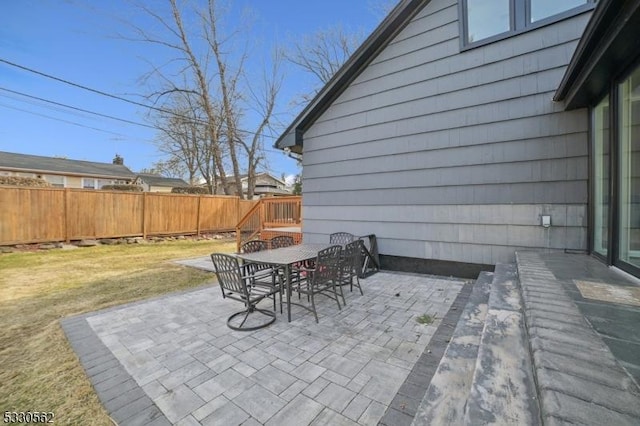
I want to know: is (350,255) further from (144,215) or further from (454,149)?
(144,215)

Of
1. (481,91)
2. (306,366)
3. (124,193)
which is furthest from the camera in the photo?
(124,193)

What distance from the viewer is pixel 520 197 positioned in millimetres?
4145

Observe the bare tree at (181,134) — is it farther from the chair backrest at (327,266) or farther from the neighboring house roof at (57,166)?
the chair backrest at (327,266)

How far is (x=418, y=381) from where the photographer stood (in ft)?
7.03

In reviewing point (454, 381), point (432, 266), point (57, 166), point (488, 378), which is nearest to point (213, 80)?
point (57, 166)

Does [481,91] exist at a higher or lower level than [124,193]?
higher

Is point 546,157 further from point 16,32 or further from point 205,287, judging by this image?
point 16,32

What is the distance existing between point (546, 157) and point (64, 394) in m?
5.77

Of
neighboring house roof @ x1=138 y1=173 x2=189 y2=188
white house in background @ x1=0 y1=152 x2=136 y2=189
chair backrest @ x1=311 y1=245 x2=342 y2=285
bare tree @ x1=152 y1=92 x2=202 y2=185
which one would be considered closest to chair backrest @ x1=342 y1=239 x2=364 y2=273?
chair backrest @ x1=311 y1=245 x2=342 y2=285

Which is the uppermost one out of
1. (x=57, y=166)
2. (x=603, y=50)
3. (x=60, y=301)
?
(x=57, y=166)

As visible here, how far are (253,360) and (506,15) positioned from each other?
564 centimetres

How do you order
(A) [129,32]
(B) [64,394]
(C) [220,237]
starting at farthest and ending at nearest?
1. (C) [220,237]
2. (A) [129,32]
3. (B) [64,394]

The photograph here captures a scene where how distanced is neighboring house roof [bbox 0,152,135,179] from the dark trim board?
22.9 metres

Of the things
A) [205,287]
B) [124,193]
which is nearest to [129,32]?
[124,193]
